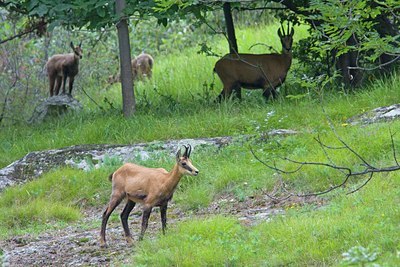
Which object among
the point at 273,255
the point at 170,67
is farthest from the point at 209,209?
the point at 170,67

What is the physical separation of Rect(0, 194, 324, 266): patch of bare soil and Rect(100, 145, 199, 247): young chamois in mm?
300

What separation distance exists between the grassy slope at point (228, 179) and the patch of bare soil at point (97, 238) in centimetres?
24

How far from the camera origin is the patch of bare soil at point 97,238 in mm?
9227

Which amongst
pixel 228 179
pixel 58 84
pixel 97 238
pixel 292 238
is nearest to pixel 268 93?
pixel 228 179

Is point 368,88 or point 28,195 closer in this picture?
point 28,195

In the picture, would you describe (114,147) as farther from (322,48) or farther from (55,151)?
(322,48)

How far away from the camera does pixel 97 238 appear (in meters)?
10.0

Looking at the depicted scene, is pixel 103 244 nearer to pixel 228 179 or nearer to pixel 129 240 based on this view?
pixel 129 240

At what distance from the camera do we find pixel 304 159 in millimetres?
11258

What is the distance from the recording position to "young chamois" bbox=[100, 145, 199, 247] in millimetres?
9383

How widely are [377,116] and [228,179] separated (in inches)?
103

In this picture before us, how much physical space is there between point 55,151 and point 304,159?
4.30 meters

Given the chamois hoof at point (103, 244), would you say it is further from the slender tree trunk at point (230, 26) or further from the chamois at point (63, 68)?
the chamois at point (63, 68)

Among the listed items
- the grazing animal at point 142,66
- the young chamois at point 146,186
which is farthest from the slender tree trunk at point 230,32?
the young chamois at point 146,186
